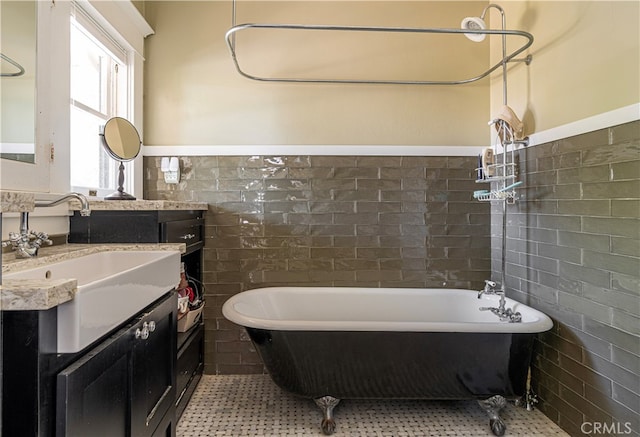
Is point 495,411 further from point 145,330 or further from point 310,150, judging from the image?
point 310,150

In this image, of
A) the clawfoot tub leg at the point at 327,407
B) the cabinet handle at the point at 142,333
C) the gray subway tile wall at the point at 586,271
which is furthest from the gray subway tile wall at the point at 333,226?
the cabinet handle at the point at 142,333

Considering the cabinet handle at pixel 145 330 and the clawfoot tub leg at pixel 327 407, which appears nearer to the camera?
the cabinet handle at pixel 145 330

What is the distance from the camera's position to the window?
1.93 metres

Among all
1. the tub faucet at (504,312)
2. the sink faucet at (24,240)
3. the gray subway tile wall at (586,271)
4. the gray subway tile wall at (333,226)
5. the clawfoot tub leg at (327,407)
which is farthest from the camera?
the gray subway tile wall at (333,226)

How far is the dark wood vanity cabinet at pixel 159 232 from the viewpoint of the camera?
179 centimetres

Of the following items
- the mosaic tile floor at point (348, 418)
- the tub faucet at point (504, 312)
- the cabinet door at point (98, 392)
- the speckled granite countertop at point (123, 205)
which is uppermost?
the speckled granite countertop at point (123, 205)

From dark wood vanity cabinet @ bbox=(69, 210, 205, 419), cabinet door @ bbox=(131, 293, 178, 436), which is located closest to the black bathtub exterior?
cabinet door @ bbox=(131, 293, 178, 436)

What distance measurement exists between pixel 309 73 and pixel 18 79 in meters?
1.74

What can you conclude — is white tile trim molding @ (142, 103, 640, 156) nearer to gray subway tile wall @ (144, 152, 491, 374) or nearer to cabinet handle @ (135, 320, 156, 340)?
gray subway tile wall @ (144, 152, 491, 374)

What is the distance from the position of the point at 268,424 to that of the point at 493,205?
2.15 metres

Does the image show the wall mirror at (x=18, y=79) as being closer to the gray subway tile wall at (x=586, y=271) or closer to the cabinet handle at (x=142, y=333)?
the cabinet handle at (x=142, y=333)

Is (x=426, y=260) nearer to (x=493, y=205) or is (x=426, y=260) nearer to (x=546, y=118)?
(x=493, y=205)

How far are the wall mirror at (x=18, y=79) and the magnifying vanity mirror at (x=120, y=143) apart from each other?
404mm

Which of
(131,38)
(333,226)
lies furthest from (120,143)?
(333,226)
